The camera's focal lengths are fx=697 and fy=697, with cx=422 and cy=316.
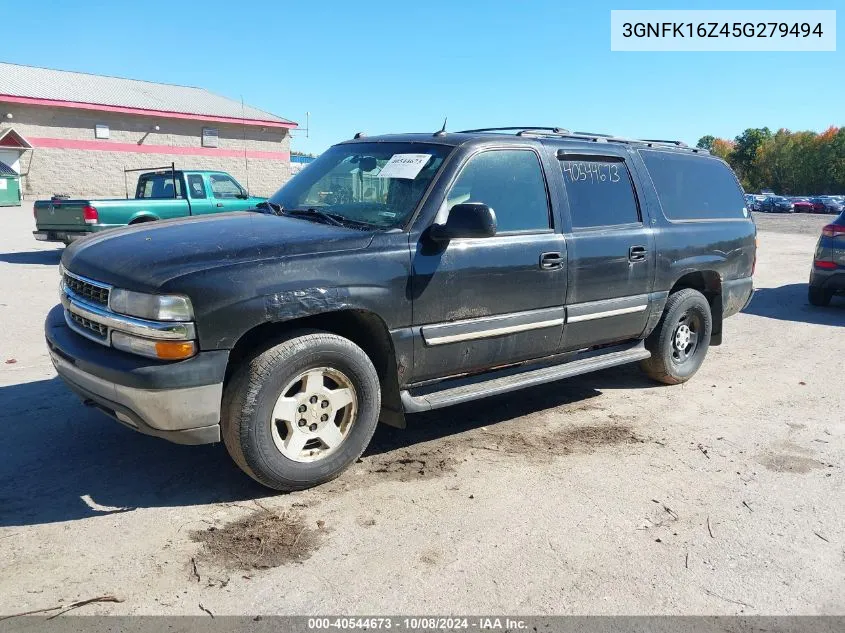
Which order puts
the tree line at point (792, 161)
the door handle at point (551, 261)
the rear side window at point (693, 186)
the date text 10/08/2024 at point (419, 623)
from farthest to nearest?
the tree line at point (792, 161) → the rear side window at point (693, 186) → the door handle at point (551, 261) → the date text 10/08/2024 at point (419, 623)

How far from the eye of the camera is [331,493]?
3793mm

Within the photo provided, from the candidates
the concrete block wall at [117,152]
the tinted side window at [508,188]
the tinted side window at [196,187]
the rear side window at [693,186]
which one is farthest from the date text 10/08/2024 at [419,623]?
the concrete block wall at [117,152]

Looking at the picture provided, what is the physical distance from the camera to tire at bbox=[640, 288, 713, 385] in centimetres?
574

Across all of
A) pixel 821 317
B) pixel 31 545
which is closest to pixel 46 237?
pixel 31 545

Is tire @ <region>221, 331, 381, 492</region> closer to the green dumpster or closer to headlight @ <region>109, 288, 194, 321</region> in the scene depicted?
headlight @ <region>109, 288, 194, 321</region>

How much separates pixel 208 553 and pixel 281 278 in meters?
1.33

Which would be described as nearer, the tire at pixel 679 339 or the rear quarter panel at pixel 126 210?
the tire at pixel 679 339

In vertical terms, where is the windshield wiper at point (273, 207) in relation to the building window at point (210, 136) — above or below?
below

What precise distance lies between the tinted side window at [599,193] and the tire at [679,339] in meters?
0.92

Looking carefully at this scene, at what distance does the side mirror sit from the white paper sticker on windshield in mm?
502

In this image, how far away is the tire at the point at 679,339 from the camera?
5743 mm

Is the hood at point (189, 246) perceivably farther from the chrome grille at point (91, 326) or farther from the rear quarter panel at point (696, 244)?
the rear quarter panel at point (696, 244)

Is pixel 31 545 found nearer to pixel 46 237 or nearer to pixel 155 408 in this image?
pixel 155 408

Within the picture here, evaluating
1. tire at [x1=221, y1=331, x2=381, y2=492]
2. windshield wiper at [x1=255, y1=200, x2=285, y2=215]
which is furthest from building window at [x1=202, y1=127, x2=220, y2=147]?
tire at [x1=221, y1=331, x2=381, y2=492]
